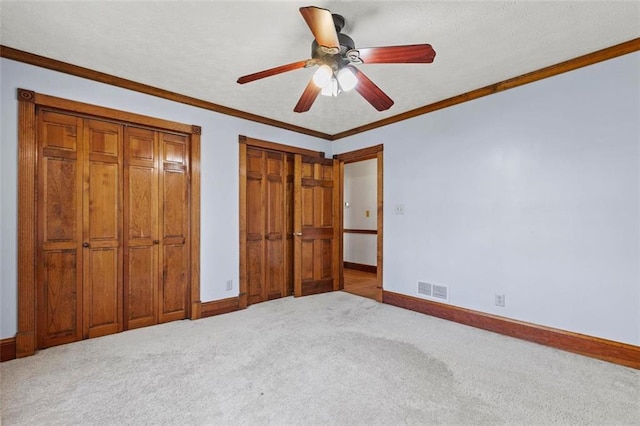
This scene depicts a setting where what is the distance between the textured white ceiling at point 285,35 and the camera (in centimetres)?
195

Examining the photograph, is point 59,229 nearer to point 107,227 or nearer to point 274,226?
point 107,227

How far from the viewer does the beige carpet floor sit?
1.74 metres

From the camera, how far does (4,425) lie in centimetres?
164

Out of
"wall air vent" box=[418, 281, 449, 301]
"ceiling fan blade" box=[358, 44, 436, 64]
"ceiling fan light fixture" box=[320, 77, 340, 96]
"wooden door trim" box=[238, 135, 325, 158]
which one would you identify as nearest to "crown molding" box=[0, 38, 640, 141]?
"wooden door trim" box=[238, 135, 325, 158]

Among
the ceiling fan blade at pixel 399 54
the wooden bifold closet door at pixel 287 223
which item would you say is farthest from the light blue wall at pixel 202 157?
the ceiling fan blade at pixel 399 54

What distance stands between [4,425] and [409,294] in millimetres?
3678

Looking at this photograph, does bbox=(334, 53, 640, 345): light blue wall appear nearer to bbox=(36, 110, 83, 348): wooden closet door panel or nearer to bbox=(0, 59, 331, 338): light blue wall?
bbox=(0, 59, 331, 338): light blue wall

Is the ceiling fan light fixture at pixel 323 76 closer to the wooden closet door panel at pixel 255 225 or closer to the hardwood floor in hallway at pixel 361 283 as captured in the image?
the wooden closet door panel at pixel 255 225

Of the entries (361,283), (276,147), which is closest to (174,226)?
(276,147)

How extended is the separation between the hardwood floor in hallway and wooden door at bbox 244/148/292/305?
114cm

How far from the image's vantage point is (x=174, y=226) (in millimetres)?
3391

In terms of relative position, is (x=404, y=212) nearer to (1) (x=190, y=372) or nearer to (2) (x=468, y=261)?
(2) (x=468, y=261)

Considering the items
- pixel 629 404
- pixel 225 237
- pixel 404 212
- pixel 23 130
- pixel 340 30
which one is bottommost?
pixel 629 404

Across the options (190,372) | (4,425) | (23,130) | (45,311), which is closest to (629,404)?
(190,372)
